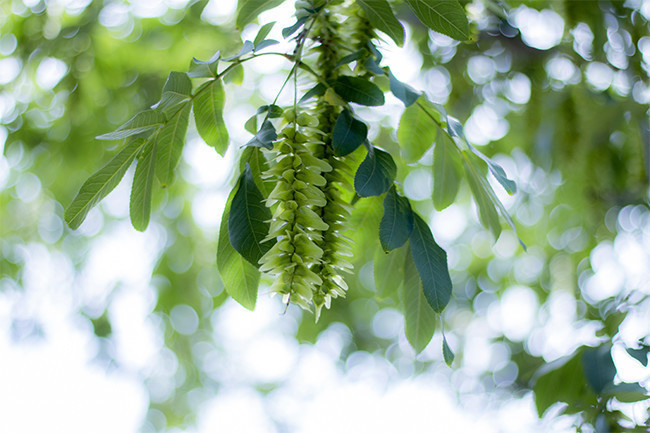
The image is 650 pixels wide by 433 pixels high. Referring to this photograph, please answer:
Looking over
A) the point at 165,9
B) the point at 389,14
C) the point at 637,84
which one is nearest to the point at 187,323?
the point at 165,9

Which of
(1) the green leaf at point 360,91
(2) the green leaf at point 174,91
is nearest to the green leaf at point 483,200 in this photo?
(1) the green leaf at point 360,91

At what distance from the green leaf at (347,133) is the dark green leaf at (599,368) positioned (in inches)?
29.4

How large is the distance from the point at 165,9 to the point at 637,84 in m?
2.27

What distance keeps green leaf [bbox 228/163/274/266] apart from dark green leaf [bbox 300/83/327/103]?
180 millimetres

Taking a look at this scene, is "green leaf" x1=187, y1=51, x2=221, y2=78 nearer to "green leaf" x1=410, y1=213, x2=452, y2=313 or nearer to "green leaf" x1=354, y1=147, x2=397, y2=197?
"green leaf" x1=354, y1=147, x2=397, y2=197

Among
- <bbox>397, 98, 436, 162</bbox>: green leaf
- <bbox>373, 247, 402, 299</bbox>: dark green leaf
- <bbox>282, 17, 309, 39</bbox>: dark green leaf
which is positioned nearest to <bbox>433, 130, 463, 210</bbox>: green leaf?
<bbox>397, 98, 436, 162</bbox>: green leaf

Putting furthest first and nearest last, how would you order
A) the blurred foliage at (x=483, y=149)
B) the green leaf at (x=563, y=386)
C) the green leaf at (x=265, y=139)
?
the blurred foliage at (x=483, y=149) < the green leaf at (x=563, y=386) < the green leaf at (x=265, y=139)

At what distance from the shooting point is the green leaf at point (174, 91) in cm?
100

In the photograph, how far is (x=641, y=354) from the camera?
3.70 feet

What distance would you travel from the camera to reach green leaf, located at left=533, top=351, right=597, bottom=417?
1.33m

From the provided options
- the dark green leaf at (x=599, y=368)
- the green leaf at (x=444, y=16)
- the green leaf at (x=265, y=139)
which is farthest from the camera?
the dark green leaf at (x=599, y=368)

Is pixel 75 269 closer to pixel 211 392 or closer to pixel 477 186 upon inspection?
pixel 211 392

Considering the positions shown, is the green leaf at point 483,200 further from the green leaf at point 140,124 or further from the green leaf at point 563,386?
the green leaf at point 140,124

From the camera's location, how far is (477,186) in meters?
1.16
